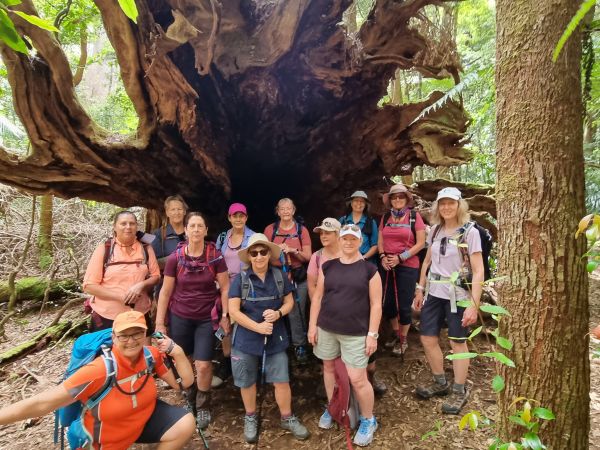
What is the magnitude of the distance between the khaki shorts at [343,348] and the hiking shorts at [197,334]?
3.80 feet

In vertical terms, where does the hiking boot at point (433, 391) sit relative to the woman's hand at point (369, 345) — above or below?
below

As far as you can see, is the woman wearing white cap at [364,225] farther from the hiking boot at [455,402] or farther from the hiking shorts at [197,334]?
the hiking shorts at [197,334]

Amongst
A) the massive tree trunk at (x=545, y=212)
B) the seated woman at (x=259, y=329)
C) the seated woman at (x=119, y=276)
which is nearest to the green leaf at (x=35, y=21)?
the massive tree trunk at (x=545, y=212)

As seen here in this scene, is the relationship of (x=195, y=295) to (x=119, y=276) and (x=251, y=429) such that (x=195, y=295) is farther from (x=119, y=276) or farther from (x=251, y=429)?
(x=251, y=429)

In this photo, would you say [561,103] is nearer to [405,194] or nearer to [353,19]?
[405,194]

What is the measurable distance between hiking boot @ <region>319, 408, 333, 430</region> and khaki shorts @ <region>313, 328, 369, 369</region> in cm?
71

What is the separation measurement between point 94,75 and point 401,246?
37601 millimetres

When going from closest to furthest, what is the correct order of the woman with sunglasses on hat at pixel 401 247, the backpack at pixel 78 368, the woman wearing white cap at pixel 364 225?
the backpack at pixel 78 368 < the woman with sunglasses on hat at pixel 401 247 < the woman wearing white cap at pixel 364 225

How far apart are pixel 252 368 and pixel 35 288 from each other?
6972 mm

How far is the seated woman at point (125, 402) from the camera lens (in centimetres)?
234

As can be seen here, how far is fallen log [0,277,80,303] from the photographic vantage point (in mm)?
7529

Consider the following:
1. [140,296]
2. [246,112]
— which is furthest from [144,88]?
[140,296]

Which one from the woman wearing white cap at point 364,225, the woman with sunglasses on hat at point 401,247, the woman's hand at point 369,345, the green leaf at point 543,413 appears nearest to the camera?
the green leaf at point 543,413

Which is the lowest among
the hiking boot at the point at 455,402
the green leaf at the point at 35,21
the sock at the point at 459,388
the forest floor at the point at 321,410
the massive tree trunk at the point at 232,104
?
the forest floor at the point at 321,410
